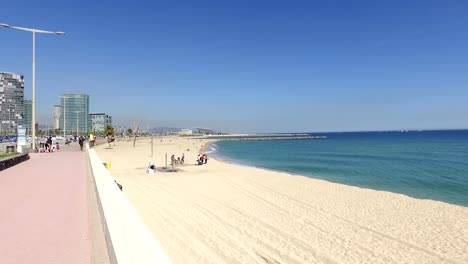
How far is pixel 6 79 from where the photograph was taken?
212 ft

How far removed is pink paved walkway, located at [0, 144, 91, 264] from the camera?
152 inches

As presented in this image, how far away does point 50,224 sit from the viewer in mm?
5105

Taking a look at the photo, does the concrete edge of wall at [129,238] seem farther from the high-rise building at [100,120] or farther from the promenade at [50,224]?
the high-rise building at [100,120]

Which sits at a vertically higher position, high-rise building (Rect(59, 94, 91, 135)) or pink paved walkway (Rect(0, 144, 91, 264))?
high-rise building (Rect(59, 94, 91, 135))

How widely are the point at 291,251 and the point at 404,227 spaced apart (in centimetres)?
481

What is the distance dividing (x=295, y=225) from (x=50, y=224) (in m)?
6.93

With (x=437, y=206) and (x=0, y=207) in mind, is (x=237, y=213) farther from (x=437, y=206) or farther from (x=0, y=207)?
(x=437, y=206)

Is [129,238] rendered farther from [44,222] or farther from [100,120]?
[100,120]

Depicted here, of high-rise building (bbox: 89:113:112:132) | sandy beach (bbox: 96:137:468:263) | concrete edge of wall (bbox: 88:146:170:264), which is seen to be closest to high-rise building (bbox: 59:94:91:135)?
high-rise building (bbox: 89:113:112:132)

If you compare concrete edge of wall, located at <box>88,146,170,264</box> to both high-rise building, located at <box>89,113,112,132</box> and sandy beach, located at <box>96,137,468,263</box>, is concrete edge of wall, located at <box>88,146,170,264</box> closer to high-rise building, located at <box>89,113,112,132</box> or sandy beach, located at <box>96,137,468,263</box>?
sandy beach, located at <box>96,137,468,263</box>

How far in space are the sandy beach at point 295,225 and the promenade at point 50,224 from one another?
7.01 ft

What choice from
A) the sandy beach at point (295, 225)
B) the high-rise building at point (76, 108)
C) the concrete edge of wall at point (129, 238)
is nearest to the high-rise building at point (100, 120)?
the high-rise building at point (76, 108)

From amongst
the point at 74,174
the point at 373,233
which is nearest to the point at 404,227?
the point at 373,233

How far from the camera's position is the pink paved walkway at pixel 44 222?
12.7ft
